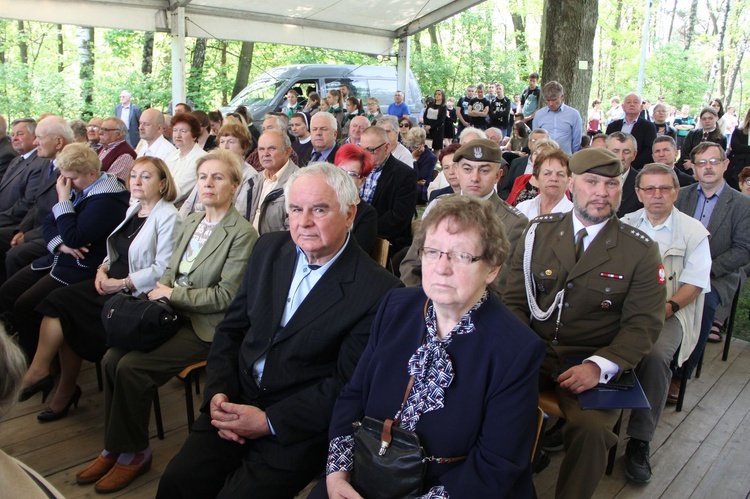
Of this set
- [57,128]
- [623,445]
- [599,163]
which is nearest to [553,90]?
[599,163]

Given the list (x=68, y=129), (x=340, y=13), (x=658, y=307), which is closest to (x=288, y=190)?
(x=658, y=307)

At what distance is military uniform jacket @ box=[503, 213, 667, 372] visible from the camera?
2.27 metres

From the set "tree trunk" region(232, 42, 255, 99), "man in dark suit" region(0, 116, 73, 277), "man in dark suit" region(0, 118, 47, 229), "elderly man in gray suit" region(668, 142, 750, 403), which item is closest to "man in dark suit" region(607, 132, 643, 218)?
"elderly man in gray suit" region(668, 142, 750, 403)

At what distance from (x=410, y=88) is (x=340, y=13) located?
3.51 m

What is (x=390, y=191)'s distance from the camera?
422 cm

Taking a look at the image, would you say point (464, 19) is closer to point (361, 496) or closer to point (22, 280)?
point (22, 280)

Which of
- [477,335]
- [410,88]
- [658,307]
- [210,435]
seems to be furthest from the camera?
[410,88]

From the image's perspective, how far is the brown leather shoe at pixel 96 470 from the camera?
239 cm

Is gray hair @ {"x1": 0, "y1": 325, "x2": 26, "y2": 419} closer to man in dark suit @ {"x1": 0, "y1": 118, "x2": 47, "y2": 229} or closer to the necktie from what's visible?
the necktie

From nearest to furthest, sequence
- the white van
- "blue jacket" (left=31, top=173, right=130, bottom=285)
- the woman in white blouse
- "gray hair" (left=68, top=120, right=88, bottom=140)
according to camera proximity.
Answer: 1. "blue jacket" (left=31, top=173, right=130, bottom=285)
2. the woman in white blouse
3. "gray hair" (left=68, top=120, right=88, bottom=140)
4. the white van

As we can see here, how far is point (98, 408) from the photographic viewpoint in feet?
9.88

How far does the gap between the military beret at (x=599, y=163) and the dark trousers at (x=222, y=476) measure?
5.34 ft

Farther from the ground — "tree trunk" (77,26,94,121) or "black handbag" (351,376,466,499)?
"tree trunk" (77,26,94,121)

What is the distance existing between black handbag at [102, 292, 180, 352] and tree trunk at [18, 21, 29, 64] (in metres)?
19.4
